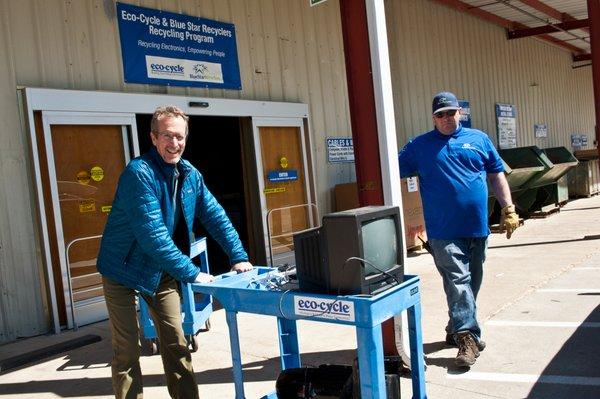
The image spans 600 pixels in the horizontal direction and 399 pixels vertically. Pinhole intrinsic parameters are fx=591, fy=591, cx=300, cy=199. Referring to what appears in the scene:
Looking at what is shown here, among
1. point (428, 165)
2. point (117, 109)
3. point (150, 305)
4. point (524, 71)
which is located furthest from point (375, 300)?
point (524, 71)

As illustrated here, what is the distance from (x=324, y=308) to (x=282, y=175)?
22.1 ft

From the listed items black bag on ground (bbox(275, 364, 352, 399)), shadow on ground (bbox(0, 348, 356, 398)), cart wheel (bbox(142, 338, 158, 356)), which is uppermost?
black bag on ground (bbox(275, 364, 352, 399))

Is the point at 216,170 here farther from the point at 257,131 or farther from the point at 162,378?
the point at 162,378

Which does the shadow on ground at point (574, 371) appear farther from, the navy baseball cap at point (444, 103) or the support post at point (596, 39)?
the support post at point (596, 39)

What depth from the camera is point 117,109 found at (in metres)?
6.88

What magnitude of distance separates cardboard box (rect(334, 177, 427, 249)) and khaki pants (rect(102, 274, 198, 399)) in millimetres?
6781

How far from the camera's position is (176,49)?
7.69 m

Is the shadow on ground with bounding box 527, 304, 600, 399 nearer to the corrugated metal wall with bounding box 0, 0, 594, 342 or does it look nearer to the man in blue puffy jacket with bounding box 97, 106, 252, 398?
the man in blue puffy jacket with bounding box 97, 106, 252, 398

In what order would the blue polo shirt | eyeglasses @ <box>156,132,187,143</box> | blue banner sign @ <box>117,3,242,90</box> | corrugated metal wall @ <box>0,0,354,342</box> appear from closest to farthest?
eyeglasses @ <box>156,132,187,143</box>
the blue polo shirt
corrugated metal wall @ <box>0,0,354,342</box>
blue banner sign @ <box>117,3,242,90</box>

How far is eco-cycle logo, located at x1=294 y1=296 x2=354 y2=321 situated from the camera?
2.55m

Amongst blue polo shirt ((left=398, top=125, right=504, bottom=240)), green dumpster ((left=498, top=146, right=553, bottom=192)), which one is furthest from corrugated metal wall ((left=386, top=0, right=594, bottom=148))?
blue polo shirt ((left=398, top=125, right=504, bottom=240))

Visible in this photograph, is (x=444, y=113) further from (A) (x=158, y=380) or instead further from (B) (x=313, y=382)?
(A) (x=158, y=380)

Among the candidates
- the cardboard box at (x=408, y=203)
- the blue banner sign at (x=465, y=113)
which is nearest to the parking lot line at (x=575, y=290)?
the cardboard box at (x=408, y=203)

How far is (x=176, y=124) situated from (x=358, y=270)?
1251 mm
